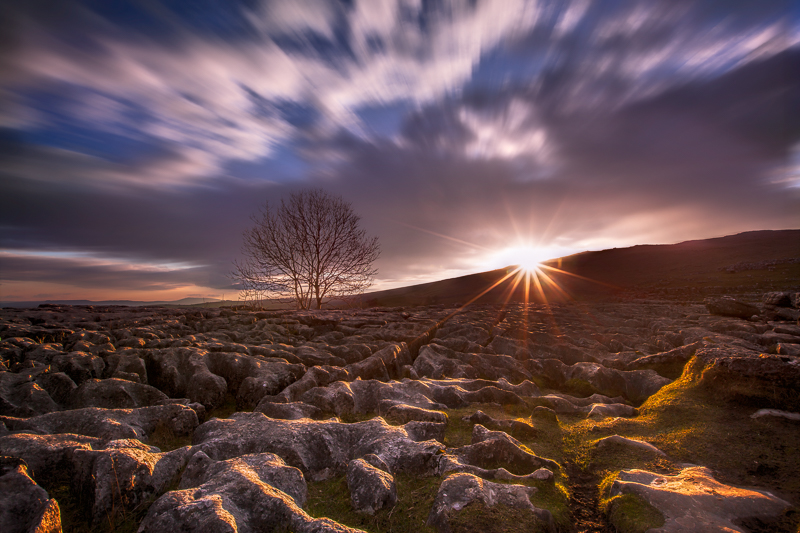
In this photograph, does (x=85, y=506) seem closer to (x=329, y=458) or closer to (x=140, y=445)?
(x=140, y=445)

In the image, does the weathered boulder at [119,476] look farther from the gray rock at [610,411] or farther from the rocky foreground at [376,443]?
the gray rock at [610,411]

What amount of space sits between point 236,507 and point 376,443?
2091mm

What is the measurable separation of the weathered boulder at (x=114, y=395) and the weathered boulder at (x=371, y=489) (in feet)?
17.2

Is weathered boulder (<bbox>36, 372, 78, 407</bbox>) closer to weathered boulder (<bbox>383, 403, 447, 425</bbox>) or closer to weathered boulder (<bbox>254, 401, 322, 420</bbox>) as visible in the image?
weathered boulder (<bbox>254, 401, 322, 420</bbox>)

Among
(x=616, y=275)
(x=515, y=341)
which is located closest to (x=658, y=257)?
(x=616, y=275)

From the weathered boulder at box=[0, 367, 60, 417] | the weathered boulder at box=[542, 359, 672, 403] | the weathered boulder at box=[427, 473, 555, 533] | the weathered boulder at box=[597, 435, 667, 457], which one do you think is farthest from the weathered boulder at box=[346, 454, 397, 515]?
the weathered boulder at box=[542, 359, 672, 403]

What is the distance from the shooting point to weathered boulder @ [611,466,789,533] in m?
3.26

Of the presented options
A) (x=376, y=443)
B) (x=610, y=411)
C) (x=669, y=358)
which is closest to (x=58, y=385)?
(x=376, y=443)

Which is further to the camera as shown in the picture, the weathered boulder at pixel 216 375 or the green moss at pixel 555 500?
the weathered boulder at pixel 216 375

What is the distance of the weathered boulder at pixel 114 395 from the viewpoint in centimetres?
633

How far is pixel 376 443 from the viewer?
4871 mm

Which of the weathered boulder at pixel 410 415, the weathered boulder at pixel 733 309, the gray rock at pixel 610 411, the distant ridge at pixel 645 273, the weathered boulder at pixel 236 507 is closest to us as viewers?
the weathered boulder at pixel 236 507

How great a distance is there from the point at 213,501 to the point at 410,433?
3.09 meters

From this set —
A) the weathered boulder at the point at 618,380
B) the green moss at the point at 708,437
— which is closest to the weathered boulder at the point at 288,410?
the green moss at the point at 708,437
